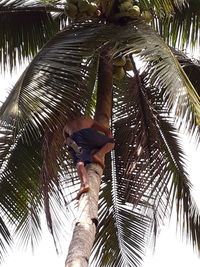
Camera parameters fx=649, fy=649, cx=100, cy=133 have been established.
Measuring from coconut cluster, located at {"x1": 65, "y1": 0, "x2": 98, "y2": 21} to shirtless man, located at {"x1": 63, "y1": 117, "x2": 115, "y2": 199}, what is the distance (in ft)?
3.52

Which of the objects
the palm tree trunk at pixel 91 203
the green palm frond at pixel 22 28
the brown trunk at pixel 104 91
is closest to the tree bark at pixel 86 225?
the palm tree trunk at pixel 91 203

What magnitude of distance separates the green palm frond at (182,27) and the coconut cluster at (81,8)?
5.41 ft

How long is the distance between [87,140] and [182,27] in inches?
102

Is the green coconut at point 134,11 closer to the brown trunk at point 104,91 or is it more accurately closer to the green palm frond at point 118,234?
the brown trunk at point 104,91

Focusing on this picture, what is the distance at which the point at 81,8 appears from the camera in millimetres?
6281

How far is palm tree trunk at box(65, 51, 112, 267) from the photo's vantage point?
4566 millimetres

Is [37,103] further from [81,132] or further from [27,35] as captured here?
[27,35]

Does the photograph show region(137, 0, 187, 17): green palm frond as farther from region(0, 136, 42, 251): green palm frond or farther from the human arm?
A: region(0, 136, 42, 251): green palm frond

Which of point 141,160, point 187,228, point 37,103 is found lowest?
point 187,228

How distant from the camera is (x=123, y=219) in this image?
7355 mm

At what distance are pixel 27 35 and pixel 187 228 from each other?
2.93m

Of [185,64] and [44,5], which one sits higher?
[44,5]

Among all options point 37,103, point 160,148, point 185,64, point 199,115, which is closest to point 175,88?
point 199,115

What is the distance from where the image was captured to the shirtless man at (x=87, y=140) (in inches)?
231
